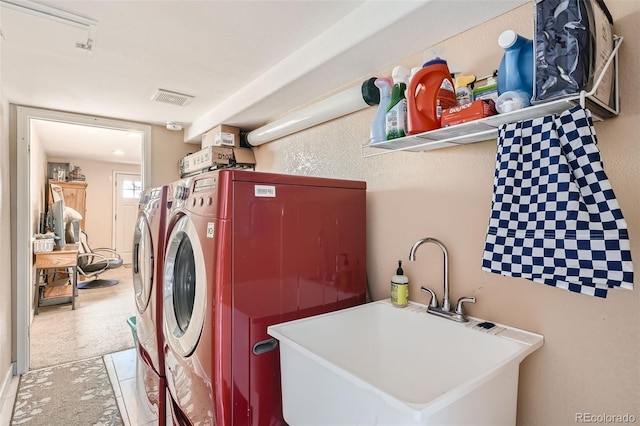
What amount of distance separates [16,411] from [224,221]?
2316mm

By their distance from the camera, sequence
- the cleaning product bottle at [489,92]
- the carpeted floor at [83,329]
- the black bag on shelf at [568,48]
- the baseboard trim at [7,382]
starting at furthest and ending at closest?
the carpeted floor at [83,329] → the baseboard trim at [7,382] → the cleaning product bottle at [489,92] → the black bag on shelf at [568,48]

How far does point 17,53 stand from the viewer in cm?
191

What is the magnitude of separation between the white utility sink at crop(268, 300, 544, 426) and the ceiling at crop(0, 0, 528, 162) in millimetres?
1218

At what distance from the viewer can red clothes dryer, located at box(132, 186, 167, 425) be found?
5.93ft

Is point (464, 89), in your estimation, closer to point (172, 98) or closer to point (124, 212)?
point (172, 98)

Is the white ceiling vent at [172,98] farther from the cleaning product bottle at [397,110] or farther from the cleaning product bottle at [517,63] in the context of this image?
the cleaning product bottle at [517,63]

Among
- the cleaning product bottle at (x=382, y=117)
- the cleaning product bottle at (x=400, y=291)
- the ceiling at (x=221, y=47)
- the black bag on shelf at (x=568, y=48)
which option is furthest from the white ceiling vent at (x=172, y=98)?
the black bag on shelf at (x=568, y=48)

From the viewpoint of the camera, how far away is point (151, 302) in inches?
74.1

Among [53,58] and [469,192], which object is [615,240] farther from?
[53,58]

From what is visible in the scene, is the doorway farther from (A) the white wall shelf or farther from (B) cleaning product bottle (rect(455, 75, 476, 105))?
(B) cleaning product bottle (rect(455, 75, 476, 105))

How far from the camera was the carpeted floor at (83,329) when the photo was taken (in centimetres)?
316

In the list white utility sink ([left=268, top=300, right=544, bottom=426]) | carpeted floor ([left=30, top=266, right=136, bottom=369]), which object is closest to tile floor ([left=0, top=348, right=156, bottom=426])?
carpeted floor ([left=30, top=266, right=136, bottom=369])

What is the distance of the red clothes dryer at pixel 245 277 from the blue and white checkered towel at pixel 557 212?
0.72 meters

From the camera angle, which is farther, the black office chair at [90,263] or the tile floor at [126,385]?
the black office chair at [90,263]
